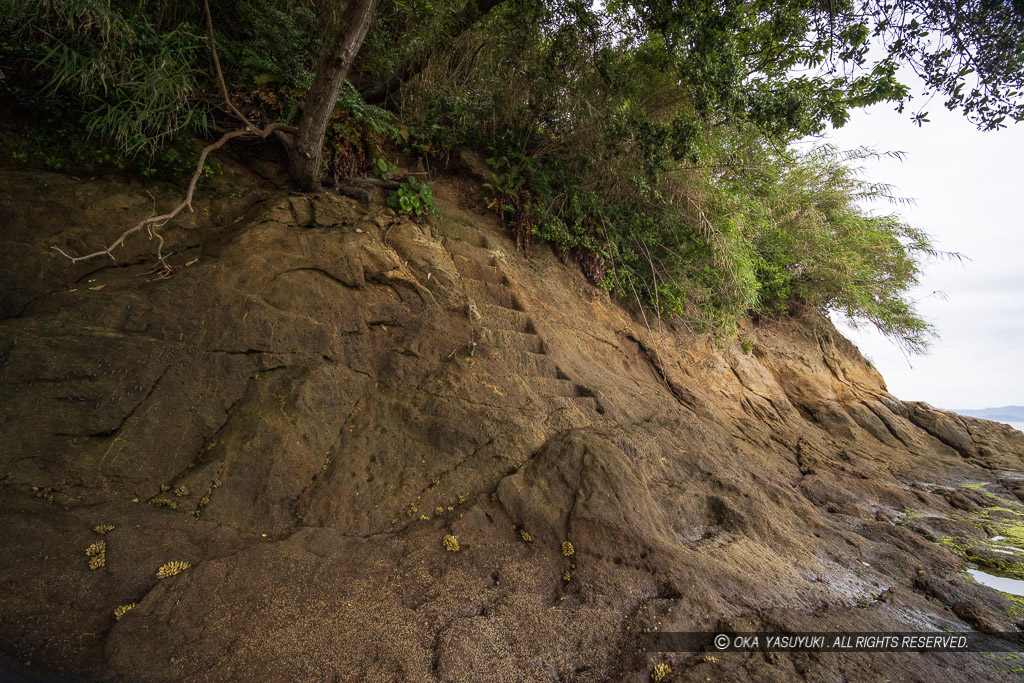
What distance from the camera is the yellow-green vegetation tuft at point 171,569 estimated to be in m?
2.49

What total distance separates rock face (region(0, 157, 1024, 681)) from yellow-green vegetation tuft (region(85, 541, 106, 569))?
15mm

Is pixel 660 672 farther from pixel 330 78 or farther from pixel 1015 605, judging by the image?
pixel 330 78

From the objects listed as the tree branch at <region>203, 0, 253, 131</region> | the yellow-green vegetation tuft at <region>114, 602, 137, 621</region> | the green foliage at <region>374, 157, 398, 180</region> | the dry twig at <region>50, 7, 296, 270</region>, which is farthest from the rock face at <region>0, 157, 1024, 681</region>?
the tree branch at <region>203, 0, 253, 131</region>

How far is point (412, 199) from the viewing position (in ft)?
16.6

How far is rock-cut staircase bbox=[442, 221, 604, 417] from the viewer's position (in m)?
4.66

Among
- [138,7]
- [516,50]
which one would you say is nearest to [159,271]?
[138,7]

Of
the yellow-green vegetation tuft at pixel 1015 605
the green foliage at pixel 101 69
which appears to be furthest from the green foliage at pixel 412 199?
the yellow-green vegetation tuft at pixel 1015 605

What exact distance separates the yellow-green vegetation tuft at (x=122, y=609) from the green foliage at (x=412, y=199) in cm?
387

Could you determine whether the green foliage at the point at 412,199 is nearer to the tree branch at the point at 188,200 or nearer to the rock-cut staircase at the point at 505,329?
the rock-cut staircase at the point at 505,329

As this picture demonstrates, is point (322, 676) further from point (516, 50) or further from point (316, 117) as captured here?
point (516, 50)

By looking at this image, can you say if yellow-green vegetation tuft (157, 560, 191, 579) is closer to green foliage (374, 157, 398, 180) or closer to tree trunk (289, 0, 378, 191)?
tree trunk (289, 0, 378, 191)

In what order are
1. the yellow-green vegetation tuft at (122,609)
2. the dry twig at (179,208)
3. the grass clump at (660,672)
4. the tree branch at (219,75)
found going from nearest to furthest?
the yellow-green vegetation tuft at (122,609) → the grass clump at (660,672) → the dry twig at (179,208) → the tree branch at (219,75)

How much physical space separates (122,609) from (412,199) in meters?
4.07

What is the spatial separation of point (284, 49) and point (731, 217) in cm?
624
